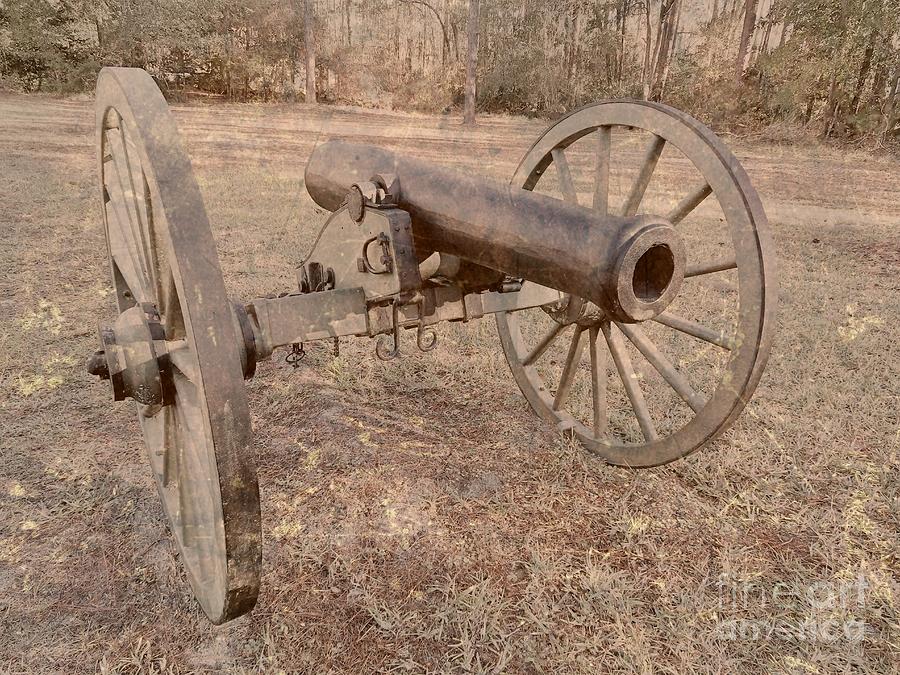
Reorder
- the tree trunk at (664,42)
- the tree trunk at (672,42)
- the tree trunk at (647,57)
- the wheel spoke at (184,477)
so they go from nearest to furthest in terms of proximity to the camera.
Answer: the wheel spoke at (184,477) → the tree trunk at (647,57) → the tree trunk at (672,42) → the tree trunk at (664,42)

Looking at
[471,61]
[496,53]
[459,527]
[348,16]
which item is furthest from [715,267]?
[348,16]

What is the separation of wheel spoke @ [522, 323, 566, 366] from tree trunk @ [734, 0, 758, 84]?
17.9 meters

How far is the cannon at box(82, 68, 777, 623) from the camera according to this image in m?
1.31

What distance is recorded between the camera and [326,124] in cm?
1555

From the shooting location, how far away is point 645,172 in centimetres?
224

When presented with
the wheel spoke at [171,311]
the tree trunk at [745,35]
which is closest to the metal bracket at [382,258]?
the wheel spoke at [171,311]

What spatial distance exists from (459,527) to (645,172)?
1.51 meters

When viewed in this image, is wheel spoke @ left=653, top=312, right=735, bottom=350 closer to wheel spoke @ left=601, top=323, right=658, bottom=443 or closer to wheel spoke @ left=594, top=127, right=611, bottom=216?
wheel spoke @ left=601, top=323, right=658, bottom=443

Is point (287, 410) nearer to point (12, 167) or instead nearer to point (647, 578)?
point (647, 578)

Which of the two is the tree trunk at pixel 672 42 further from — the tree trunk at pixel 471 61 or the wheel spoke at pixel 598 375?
the wheel spoke at pixel 598 375

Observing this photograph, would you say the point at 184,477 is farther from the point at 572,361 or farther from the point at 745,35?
the point at 745,35

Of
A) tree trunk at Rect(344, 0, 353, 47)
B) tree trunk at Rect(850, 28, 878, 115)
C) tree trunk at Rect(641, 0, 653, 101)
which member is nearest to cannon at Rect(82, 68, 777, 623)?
tree trunk at Rect(850, 28, 878, 115)

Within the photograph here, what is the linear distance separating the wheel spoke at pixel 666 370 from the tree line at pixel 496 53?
14.8 m

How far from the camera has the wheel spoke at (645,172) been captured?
7.09ft
